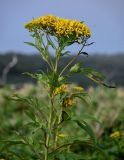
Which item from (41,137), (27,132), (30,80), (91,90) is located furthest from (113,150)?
(30,80)

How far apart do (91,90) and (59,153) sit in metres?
7.12

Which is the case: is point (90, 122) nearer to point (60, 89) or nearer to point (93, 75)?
point (60, 89)

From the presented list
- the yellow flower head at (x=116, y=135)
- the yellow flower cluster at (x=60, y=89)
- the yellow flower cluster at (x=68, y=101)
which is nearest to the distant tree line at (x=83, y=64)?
the yellow flower head at (x=116, y=135)

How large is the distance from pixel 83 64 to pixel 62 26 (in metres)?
10.6

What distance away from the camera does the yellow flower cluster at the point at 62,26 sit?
11.5 feet

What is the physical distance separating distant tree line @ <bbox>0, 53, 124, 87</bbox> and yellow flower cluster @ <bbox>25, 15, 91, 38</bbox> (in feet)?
30.4

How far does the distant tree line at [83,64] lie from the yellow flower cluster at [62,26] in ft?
30.4

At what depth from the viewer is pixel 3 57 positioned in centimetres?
1356

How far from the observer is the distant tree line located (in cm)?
1328

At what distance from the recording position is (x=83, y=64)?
14.1 m

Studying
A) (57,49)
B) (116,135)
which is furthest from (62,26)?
(116,135)

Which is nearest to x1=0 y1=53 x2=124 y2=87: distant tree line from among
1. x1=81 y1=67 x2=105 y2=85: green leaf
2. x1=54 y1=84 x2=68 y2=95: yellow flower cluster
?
x1=54 y1=84 x2=68 y2=95: yellow flower cluster

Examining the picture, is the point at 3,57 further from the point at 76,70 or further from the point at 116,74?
the point at 76,70

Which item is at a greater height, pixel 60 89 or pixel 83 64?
pixel 60 89
